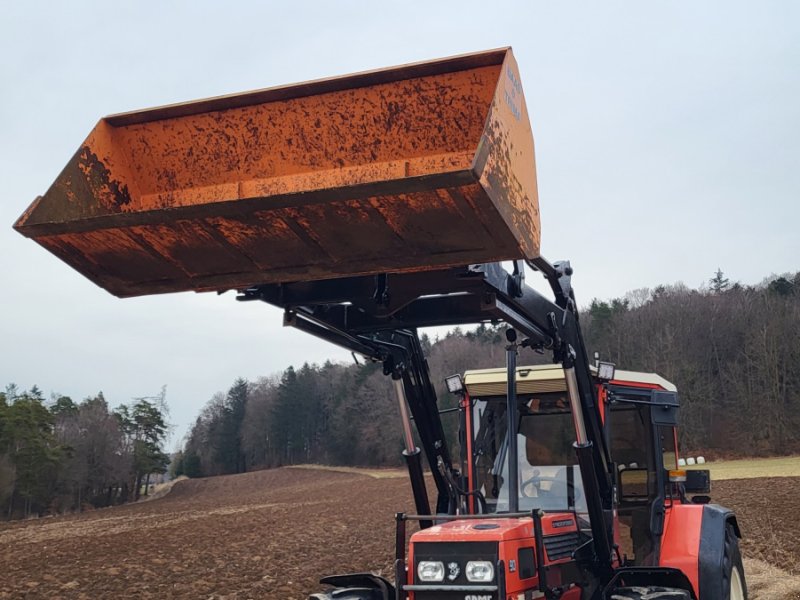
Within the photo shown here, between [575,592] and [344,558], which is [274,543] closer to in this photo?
[344,558]

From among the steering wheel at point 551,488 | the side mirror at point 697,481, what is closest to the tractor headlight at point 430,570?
the steering wheel at point 551,488

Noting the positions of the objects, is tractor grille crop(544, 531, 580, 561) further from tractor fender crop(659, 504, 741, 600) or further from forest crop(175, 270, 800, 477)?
forest crop(175, 270, 800, 477)

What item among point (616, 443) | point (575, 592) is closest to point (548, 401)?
point (616, 443)

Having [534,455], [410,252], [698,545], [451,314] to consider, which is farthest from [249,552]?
[410,252]

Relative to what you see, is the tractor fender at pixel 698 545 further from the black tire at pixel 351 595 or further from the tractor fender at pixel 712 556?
Answer: the black tire at pixel 351 595

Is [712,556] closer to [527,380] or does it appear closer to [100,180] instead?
[527,380]

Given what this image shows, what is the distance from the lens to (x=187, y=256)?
14.2 feet

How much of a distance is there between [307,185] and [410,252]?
33.1 inches

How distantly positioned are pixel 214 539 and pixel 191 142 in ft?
59.3

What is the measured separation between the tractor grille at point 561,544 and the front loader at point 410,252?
2 cm

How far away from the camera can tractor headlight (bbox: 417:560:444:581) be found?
4559 mm

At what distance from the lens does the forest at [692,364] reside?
49.8m

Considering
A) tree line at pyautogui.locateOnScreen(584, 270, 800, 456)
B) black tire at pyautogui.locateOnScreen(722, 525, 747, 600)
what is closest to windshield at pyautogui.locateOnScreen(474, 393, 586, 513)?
black tire at pyautogui.locateOnScreen(722, 525, 747, 600)

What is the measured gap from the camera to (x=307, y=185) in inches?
176
